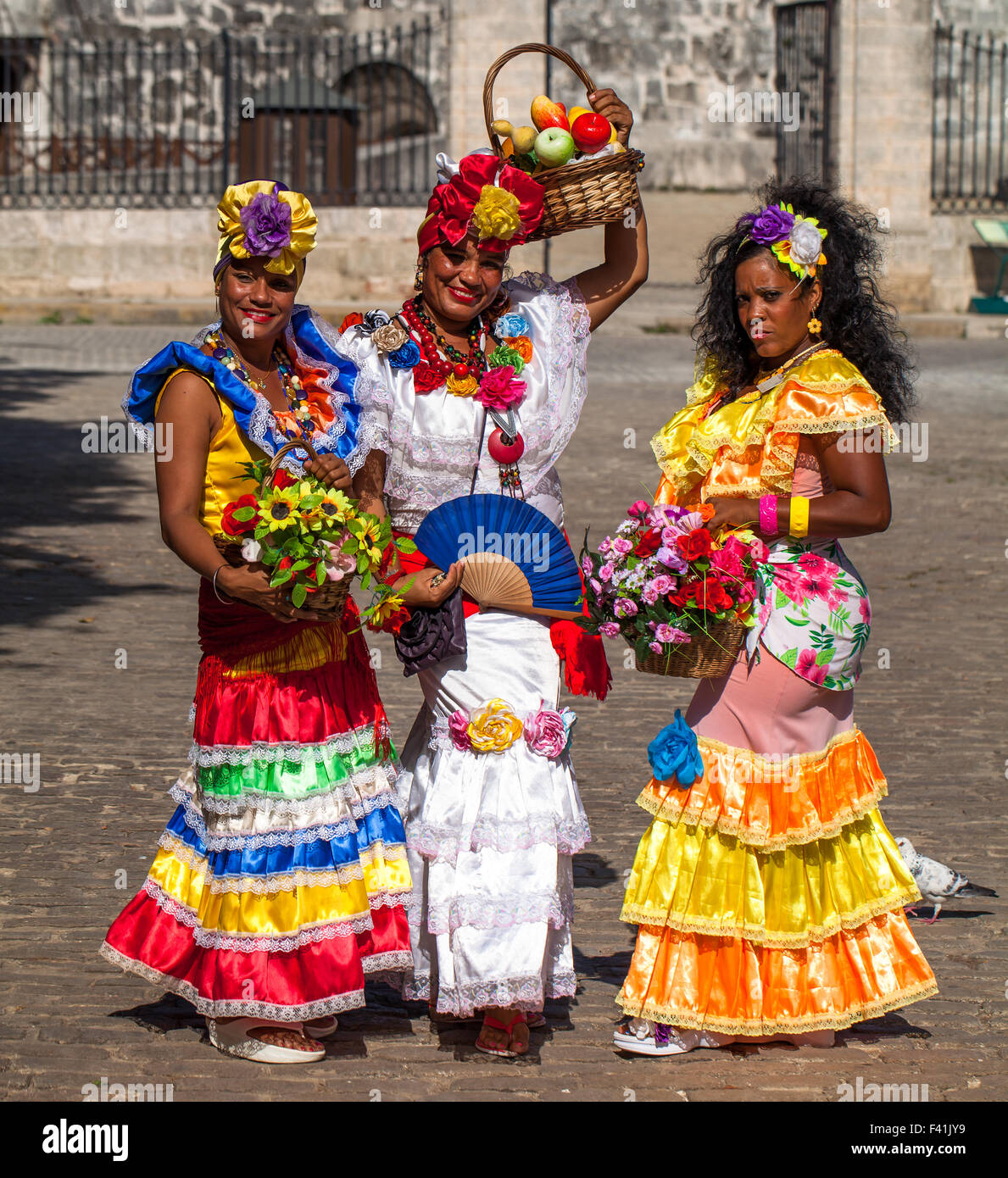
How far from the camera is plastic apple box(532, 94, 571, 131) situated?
4.66m

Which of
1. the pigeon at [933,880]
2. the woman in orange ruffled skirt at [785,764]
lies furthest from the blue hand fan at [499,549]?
the pigeon at [933,880]

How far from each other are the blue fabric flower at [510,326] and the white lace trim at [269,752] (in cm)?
119

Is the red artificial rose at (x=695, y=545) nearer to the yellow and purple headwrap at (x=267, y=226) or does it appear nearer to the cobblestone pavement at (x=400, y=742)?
the yellow and purple headwrap at (x=267, y=226)

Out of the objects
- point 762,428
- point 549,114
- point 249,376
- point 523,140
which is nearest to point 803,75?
point 549,114

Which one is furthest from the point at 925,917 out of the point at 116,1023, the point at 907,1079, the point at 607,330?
the point at 607,330

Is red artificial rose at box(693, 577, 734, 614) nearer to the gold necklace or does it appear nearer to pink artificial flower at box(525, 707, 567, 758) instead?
pink artificial flower at box(525, 707, 567, 758)

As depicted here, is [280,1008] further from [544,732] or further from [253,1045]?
[544,732]

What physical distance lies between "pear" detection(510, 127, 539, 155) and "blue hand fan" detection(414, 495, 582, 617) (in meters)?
1.01

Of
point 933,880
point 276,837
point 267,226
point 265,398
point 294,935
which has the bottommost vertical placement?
point 933,880

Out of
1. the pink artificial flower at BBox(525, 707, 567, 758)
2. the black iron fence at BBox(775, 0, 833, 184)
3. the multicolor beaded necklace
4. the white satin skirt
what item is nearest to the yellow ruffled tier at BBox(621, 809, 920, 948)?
the white satin skirt

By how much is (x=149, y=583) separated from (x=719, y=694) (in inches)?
250

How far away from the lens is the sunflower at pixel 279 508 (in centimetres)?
404

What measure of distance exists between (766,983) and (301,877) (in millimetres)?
1290

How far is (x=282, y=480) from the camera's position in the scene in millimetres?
4156
